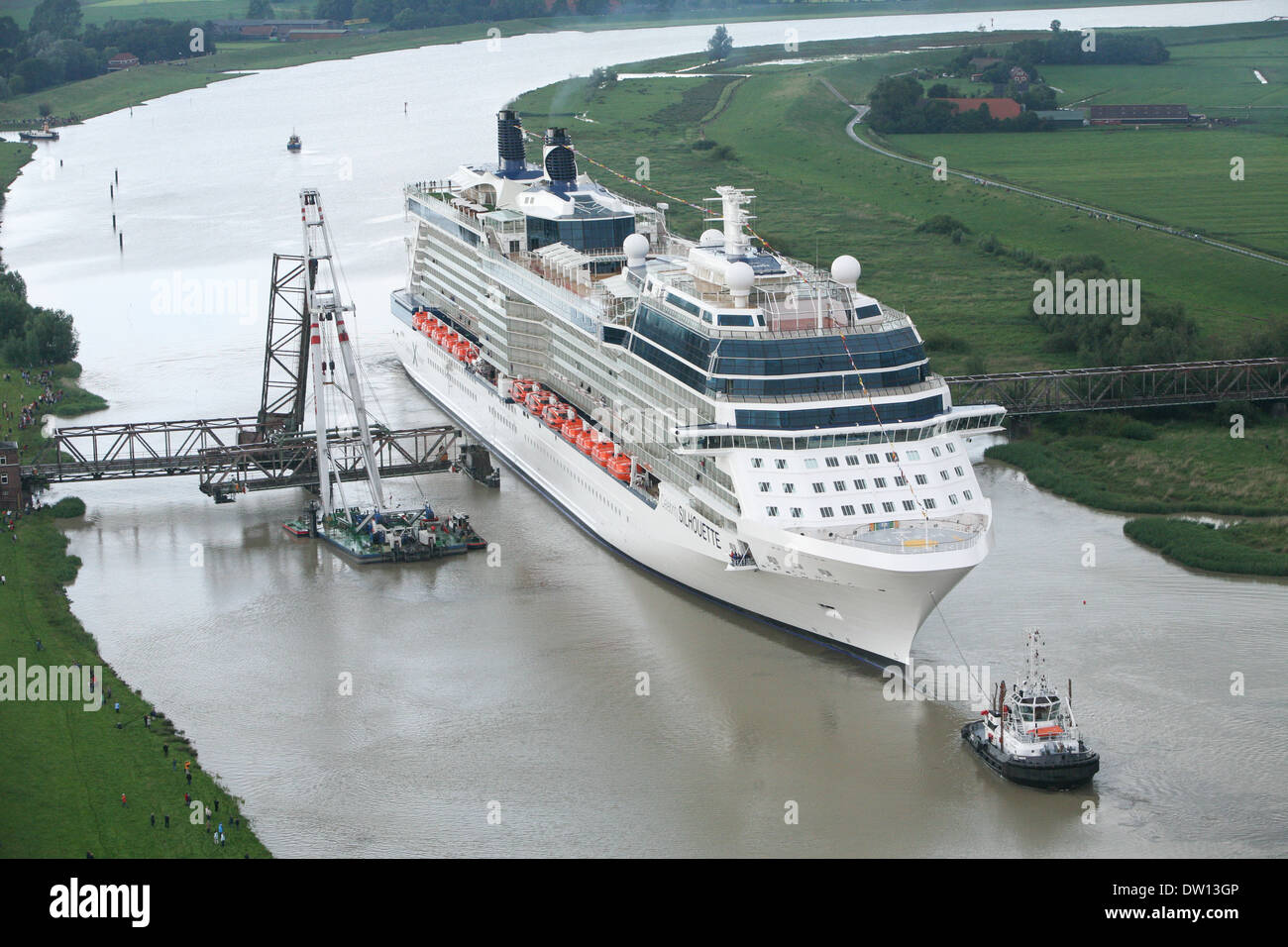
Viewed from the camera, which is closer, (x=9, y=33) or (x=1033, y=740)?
(x=1033, y=740)

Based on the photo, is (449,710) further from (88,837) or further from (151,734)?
(88,837)

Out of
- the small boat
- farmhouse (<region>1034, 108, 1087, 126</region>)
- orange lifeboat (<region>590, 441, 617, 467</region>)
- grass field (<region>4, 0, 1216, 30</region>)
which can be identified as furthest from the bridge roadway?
grass field (<region>4, 0, 1216, 30</region>)

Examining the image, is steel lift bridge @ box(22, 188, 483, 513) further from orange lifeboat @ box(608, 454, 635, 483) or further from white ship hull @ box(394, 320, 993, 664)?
orange lifeboat @ box(608, 454, 635, 483)

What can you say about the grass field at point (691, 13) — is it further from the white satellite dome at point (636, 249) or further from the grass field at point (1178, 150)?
the white satellite dome at point (636, 249)

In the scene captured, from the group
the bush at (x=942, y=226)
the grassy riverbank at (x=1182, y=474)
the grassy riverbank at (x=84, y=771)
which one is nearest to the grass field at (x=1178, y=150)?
the bush at (x=942, y=226)

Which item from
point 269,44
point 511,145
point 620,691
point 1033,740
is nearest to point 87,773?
point 620,691

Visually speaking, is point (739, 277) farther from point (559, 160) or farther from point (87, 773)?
point (559, 160)

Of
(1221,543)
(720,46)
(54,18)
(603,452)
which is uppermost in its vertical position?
(54,18)
